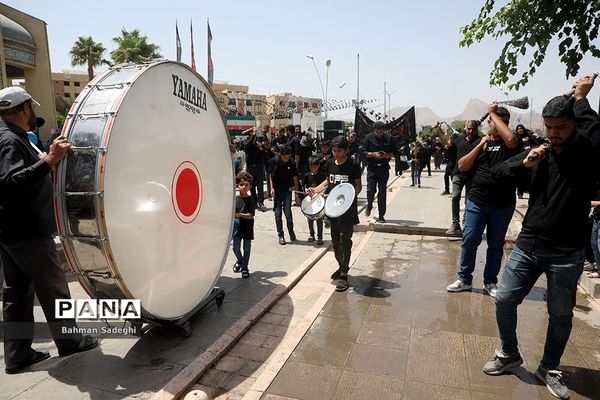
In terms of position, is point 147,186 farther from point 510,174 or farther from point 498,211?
point 498,211

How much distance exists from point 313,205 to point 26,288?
11.7ft

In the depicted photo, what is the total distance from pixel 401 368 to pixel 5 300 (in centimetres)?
Result: 339

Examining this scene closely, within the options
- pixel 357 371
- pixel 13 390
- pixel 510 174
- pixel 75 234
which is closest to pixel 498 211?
pixel 510 174

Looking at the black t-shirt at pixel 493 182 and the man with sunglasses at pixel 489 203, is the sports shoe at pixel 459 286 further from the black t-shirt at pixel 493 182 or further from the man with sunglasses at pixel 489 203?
the black t-shirt at pixel 493 182

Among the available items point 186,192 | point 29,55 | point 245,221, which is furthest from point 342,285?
point 29,55

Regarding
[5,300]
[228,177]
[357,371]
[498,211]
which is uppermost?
[228,177]

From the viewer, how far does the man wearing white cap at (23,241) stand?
2.99 meters

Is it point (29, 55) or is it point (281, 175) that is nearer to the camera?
point (281, 175)

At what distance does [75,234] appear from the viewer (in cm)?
268

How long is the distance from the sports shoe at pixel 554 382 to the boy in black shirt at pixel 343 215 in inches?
92.3

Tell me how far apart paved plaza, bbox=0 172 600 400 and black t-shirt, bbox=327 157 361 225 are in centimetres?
90

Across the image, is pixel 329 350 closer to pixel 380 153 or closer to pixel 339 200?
pixel 339 200

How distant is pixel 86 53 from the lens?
3822cm

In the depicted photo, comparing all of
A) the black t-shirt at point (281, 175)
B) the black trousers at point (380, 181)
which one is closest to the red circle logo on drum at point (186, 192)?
the black t-shirt at point (281, 175)
